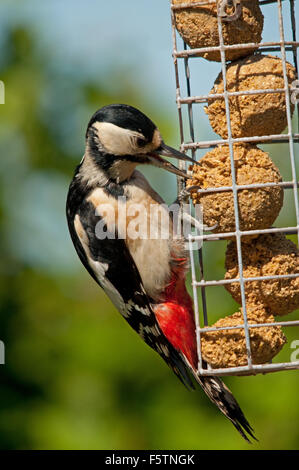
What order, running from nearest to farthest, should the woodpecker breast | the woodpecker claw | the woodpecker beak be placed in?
the woodpecker claw < the woodpecker beak < the woodpecker breast

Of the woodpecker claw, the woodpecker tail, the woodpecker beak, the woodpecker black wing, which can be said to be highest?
the woodpecker claw

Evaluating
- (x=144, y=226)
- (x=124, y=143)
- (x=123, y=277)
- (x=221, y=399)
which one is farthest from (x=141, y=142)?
(x=221, y=399)

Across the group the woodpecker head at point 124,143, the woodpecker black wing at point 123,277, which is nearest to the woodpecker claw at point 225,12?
the woodpecker head at point 124,143

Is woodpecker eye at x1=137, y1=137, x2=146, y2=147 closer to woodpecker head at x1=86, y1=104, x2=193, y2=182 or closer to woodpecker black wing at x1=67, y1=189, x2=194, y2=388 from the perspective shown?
woodpecker head at x1=86, y1=104, x2=193, y2=182

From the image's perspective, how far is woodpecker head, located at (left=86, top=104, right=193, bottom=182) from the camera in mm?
3076

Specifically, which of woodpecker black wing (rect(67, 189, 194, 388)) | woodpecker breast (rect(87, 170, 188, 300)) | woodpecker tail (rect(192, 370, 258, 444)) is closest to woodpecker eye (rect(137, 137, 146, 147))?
woodpecker breast (rect(87, 170, 188, 300))

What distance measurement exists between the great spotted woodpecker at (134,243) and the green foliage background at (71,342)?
0.85m

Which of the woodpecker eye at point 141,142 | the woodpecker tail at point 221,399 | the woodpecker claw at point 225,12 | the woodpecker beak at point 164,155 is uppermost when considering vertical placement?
the woodpecker claw at point 225,12

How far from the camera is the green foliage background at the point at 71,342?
4156 mm

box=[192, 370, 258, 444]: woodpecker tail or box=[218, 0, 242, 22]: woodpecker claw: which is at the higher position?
box=[218, 0, 242, 22]: woodpecker claw

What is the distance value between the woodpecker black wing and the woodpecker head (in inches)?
8.5

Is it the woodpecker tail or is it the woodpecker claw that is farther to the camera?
the woodpecker tail

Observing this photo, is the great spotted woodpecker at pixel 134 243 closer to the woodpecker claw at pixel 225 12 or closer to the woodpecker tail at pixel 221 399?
the woodpecker tail at pixel 221 399

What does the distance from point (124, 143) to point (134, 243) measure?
18.9 inches
